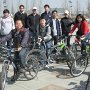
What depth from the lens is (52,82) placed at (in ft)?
23.0

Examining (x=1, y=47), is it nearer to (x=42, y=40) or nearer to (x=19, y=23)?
(x=19, y=23)

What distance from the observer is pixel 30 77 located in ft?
23.8

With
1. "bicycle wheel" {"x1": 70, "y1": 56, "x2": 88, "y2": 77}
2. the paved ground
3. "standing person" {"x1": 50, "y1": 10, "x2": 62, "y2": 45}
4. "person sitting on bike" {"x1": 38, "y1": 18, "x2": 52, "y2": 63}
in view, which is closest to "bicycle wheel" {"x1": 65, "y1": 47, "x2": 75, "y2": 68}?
Answer: "bicycle wheel" {"x1": 70, "y1": 56, "x2": 88, "y2": 77}

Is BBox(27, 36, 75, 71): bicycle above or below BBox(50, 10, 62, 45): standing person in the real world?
below

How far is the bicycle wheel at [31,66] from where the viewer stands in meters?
7.11

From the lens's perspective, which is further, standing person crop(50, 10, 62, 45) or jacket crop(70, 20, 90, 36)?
standing person crop(50, 10, 62, 45)

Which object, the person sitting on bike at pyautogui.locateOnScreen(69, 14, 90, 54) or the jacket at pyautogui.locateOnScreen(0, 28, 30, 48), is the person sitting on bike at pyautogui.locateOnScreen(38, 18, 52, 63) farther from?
the jacket at pyautogui.locateOnScreen(0, 28, 30, 48)

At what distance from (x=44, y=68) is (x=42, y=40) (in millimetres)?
916

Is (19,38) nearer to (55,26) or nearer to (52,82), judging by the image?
(52,82)

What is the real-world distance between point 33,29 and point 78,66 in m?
2.55

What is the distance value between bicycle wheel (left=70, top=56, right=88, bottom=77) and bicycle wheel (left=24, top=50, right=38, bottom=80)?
0.99 meters

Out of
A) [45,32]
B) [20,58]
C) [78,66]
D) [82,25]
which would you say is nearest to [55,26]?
[45,32]

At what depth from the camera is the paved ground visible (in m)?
6.57

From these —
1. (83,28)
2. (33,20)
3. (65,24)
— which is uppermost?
(33,20)
